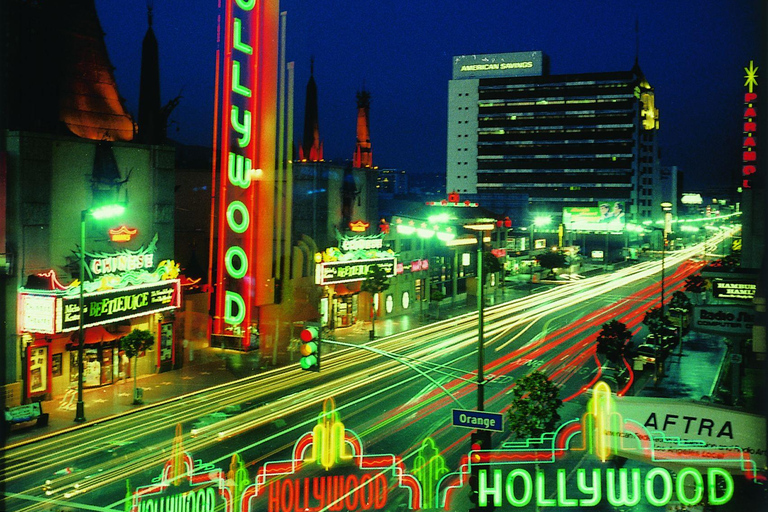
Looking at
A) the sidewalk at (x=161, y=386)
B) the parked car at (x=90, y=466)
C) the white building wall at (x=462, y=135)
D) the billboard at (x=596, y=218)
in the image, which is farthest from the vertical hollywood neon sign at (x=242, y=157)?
the white building wall at (x=462, y=135)

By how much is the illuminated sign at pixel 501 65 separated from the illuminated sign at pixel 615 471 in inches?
6638

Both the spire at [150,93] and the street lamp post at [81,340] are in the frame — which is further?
the spire at [150,93]

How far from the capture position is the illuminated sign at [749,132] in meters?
38.0

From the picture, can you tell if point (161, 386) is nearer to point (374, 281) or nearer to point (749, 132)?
point (374, 281)

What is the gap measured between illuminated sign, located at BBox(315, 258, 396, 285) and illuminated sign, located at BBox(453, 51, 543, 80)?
137 meters

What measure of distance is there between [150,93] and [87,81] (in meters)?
17.6

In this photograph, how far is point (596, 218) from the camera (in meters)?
134

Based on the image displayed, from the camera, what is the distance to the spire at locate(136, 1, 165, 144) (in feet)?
200

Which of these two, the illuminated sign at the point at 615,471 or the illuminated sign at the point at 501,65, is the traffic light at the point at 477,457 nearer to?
the illuminated sign at the point at 615,471

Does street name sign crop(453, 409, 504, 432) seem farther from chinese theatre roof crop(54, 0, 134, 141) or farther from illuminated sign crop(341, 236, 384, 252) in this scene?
illuminated sign crop(341, 236, 384, 252)

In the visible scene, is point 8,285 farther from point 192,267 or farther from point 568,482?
point 568,482

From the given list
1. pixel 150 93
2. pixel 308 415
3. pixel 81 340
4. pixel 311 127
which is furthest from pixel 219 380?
pixel 311 127

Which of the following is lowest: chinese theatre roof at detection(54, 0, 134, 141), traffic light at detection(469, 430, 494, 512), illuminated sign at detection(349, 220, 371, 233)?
traffic light at detection(469, 430, 494, 512)

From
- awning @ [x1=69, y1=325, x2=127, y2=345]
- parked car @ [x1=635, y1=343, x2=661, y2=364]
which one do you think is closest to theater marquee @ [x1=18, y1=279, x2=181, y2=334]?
awning @ [x1=69, y1=325, x2=127, y2=345]
